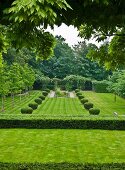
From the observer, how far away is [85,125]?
27422 mm

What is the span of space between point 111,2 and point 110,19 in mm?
575

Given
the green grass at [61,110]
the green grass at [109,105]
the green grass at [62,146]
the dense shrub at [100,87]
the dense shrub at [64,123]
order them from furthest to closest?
the dense shrub at [100,87] → the green grass at [109,105] → the green grass at [61,110] → the dense shrub at [64,123] → the green grass at [62,146]

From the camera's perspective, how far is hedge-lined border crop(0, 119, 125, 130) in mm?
27359

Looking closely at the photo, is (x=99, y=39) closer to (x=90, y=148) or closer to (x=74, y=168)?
(x=74, y=168)

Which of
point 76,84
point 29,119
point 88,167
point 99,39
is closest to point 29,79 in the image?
point 76,84

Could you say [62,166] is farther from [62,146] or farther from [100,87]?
[100,87]

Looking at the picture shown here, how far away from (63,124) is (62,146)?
6.34 m

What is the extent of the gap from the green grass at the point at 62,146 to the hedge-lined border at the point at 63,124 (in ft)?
2.42

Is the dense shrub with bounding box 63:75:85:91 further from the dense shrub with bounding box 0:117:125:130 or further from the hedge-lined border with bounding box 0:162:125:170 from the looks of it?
the hedge-lined border with bounding box 0:162:125:170

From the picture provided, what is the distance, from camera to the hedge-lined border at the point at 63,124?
27359mm

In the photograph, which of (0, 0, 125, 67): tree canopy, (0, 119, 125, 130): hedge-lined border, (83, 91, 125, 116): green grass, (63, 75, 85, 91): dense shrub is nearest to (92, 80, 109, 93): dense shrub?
(63, 75, 85, 91): dense shrub

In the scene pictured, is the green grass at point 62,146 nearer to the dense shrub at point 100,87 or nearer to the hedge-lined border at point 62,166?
the hedge-lined border at point 62,166

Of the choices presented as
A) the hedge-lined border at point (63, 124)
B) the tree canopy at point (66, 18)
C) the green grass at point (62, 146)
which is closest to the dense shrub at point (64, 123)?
the hedge-lined border at point (63, 124)

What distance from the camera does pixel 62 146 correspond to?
21156mm
